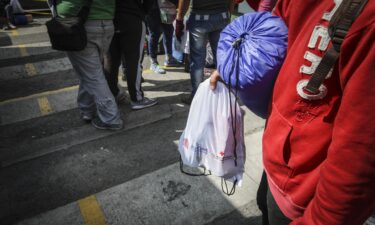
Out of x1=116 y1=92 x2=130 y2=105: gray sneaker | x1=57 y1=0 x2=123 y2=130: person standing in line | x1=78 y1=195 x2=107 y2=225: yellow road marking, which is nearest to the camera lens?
x1=78 y1=195 x2=107 y2=225: yellow road marking

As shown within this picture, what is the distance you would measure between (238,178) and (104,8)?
222cm

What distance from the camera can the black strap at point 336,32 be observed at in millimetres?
826

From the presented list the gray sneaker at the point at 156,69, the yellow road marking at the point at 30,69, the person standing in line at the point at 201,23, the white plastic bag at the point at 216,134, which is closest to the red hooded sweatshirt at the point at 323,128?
the white plastic bag at the point at 216,134

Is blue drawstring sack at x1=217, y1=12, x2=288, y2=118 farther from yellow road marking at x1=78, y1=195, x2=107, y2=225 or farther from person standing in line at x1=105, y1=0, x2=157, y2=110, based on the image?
person standing in line at x1=105, y1=0, x2=157, y2=110

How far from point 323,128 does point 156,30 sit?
14.6ft

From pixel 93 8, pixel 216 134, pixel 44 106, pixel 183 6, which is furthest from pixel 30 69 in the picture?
pixel 216 134

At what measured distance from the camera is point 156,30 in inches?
201

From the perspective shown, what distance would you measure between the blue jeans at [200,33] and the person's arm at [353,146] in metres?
3.02

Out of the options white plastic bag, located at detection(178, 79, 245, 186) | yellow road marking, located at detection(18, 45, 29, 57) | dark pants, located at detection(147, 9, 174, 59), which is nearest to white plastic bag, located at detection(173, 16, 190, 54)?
dark pants, located at detection(147, 9, 174, 59)

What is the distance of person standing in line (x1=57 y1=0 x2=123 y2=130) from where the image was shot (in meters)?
3.08

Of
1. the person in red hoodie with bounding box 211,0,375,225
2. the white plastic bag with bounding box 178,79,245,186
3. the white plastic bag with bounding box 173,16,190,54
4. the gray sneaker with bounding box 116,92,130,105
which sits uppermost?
the person in red hoodie with bounding box 211,0,375,225

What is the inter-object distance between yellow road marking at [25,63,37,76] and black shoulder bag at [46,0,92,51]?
109 inches

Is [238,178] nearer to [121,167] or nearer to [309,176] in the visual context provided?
[309,176]

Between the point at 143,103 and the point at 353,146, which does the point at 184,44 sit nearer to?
the point at 143,103
